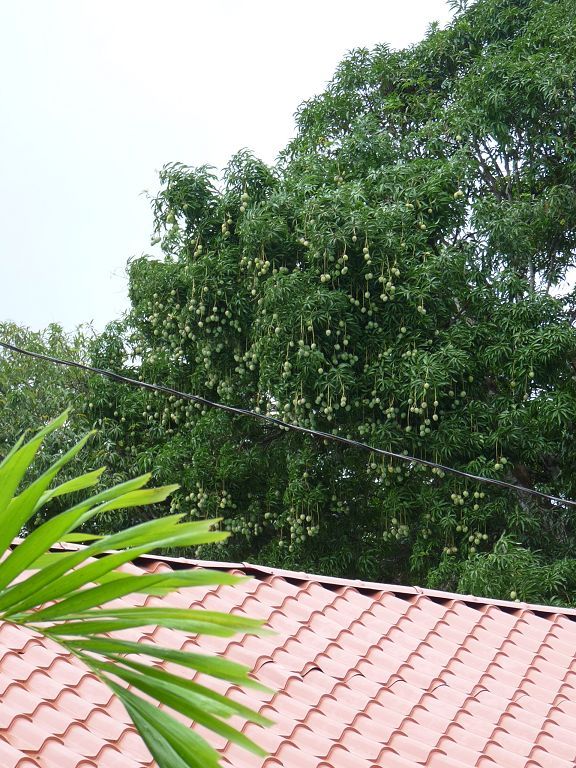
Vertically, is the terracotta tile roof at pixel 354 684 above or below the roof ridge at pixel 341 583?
below

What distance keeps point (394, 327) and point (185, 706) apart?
8.35 m

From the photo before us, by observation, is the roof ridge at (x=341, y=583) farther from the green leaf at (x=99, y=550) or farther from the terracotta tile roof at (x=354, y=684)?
the green leaf at (x=99, y=550)

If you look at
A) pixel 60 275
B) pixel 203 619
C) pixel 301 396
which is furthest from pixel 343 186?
pixel 60 275

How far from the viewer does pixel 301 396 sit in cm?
973

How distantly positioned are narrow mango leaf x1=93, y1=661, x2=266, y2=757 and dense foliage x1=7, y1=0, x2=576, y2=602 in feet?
24.2

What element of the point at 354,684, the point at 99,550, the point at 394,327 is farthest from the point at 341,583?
the point at 394,327

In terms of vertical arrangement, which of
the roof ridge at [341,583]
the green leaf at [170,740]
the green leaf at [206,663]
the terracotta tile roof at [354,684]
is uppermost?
the green leaf at [206,663]

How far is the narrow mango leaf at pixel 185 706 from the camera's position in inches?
67.0

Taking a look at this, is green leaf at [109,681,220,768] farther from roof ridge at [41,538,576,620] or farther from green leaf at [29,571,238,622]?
roof ridge at [41,538,576,620]

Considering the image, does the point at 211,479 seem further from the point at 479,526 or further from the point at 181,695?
the point at 181,695

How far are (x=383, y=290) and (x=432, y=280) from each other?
459 mm

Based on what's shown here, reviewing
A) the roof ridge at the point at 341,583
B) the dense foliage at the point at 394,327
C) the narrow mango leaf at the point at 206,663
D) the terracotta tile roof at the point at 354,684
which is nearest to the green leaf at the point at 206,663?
the narrow mango leaf at the point at 206,663

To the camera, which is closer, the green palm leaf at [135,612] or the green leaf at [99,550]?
the green palm leaf at [135,612]

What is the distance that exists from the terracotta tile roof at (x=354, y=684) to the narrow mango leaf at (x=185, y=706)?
187 centimetres
